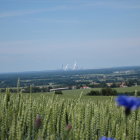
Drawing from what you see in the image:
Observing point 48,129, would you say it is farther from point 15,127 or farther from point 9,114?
point 9,114

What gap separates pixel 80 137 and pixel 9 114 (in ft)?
3.03

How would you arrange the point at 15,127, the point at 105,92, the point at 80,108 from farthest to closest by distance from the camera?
the point at 105,92 < the point at 80,108 < the point at 15,127

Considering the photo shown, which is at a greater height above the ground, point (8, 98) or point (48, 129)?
point (8, 98)

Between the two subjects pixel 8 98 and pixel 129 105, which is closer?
pixel 129 105

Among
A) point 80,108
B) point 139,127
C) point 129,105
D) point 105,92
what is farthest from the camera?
point 105,92

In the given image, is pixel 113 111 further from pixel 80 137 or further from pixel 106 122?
pixel 80 137

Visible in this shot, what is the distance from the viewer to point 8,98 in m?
3.36

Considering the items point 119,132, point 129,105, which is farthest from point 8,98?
point 129,105

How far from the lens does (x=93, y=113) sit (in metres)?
3.83

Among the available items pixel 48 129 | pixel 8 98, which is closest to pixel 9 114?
pixel 8 98

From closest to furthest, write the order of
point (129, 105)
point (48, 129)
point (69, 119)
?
point (129, 105)
point (48, 129)
point (69, 119)

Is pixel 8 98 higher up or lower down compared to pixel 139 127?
higher up

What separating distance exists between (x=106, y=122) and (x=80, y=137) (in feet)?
2.80

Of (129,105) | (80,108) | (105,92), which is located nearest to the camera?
(129,105)
